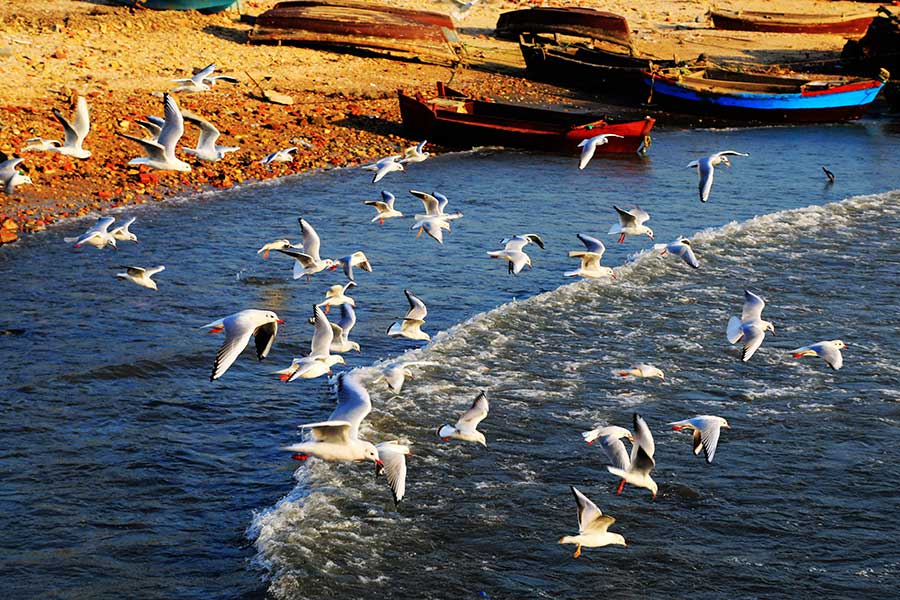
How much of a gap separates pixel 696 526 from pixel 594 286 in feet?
29.8

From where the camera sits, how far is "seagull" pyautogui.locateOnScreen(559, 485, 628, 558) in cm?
1094

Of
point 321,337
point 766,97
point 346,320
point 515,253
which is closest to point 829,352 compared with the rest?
point 515,253

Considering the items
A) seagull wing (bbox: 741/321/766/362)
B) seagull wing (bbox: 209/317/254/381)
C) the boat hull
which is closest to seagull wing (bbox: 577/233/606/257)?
seagull wing (bbox: 741/321/766/362)

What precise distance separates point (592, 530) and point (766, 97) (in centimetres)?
2992

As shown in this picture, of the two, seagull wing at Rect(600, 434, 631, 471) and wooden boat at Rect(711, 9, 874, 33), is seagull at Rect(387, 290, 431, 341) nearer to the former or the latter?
seagull wing at Rect(600, 434, 631, 471)

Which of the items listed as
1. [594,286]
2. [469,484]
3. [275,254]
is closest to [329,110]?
[275,254]

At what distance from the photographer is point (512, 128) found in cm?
3186

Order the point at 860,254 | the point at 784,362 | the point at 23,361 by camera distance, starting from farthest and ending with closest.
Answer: the point at 860,254 → the point at 784,362 → the point at 23,361

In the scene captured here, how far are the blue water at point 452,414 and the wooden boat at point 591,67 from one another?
1524 centimetres

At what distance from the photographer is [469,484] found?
1276 cm

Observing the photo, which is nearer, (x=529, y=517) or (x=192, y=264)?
(x=529, y=517)

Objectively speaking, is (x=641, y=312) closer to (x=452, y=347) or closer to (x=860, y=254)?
(x=452, y=347)

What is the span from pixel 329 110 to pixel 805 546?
73.6 feet

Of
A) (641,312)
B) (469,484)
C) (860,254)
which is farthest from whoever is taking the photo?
(860,254)
